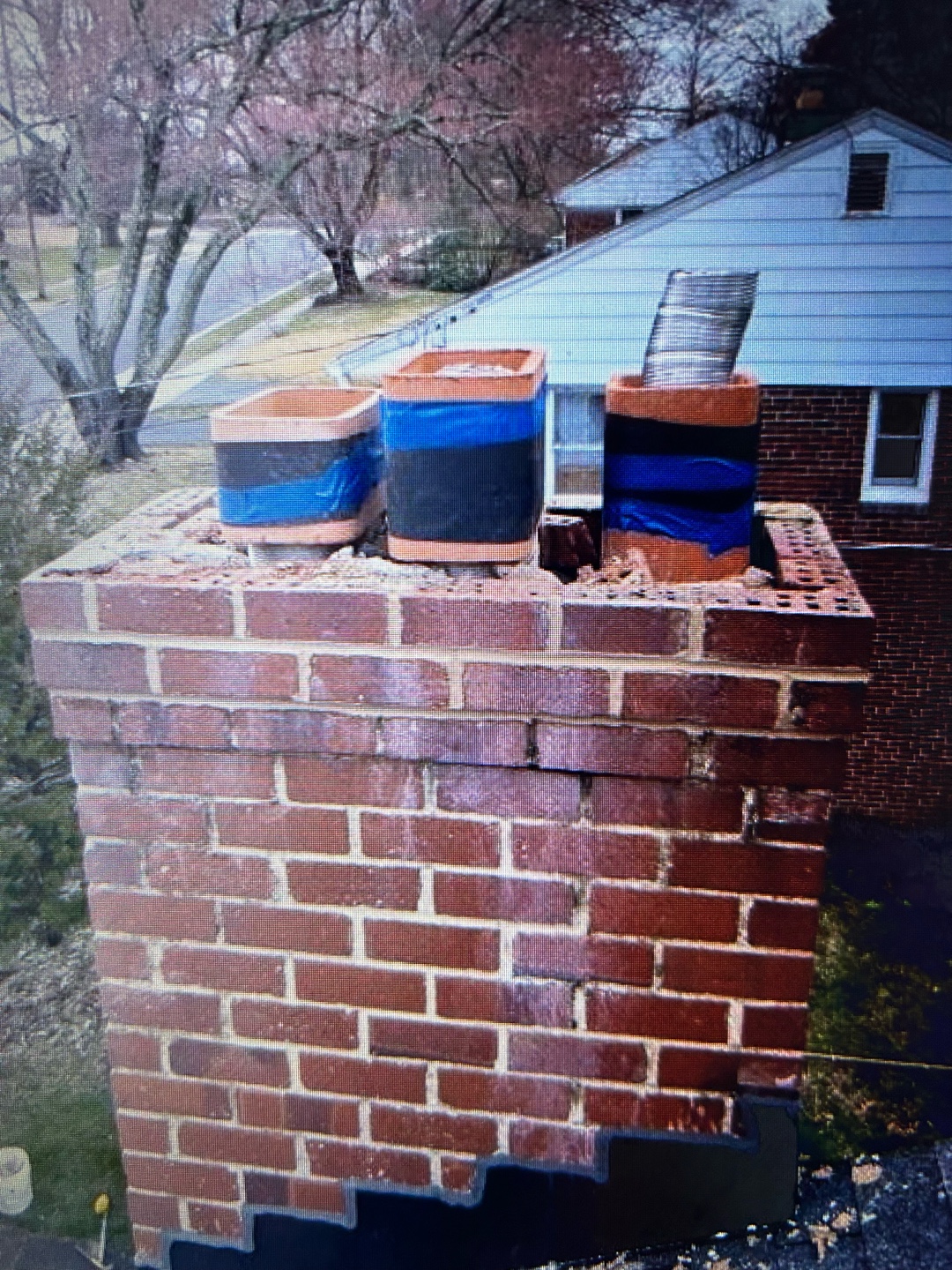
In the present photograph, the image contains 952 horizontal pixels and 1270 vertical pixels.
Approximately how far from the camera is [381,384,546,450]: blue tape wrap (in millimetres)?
563

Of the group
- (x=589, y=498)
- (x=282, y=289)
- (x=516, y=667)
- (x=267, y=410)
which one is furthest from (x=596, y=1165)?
(x=282, y=289)

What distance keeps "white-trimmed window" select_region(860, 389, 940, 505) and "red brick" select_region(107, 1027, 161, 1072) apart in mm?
2320

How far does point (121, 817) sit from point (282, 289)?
1190mm

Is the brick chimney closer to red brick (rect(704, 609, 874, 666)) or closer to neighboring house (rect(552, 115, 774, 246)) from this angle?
red brick (rect(704, 609, 874, 666))

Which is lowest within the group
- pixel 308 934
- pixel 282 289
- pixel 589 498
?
pixel 308 934

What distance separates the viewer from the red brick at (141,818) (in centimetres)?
58

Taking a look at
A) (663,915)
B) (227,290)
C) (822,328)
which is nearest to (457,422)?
(663,915)

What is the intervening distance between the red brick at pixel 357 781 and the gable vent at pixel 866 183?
5.94 ft

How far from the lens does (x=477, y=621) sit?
0.52 meters

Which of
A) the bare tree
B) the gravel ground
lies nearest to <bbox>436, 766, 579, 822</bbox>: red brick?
the bare tree

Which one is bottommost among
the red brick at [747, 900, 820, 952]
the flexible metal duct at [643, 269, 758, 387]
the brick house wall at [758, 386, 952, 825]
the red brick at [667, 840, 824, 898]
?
the brick house wall at [758, 386, 952, 825]

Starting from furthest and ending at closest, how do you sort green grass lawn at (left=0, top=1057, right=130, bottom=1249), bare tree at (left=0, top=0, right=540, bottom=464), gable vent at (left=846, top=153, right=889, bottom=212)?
gable vent at (left=846, top=153, right=889, bottom=212)
bare tree at (left=0, top=0, right=540, bottom=464)
green grass lawn at (left=0, top=1057, right=130, bottom=1249)

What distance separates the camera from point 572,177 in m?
1.56

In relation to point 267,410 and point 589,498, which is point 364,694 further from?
point 589,498
